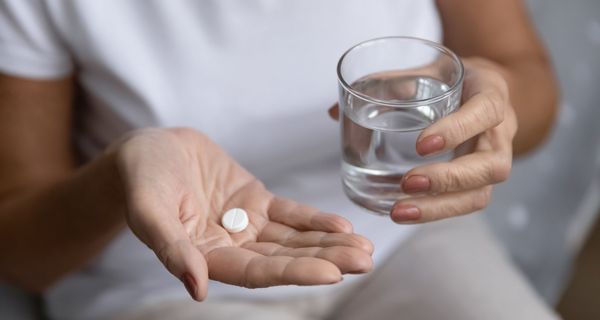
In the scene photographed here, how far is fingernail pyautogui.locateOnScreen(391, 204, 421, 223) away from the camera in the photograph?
2.30ft

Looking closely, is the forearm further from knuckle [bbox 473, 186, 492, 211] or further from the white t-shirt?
knuckle [bbox 473, 186, 492, 211]

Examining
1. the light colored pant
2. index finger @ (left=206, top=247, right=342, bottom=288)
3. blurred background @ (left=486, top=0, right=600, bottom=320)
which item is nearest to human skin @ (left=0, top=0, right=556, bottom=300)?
index finger @ (left=206, top=247, right=342, bottom=288)

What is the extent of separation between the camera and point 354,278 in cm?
104

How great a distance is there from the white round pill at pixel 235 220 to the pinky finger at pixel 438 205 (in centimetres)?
14

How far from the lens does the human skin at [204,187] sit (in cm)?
61

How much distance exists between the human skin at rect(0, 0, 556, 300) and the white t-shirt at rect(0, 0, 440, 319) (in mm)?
51

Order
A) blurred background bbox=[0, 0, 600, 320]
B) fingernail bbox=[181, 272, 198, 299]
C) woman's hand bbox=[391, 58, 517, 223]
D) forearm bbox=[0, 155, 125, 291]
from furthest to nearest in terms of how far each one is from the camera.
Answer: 1. blurred background bbox=[0, 0, 600, 320]
2. forearm bbox=[0, 155, 125, 291]
3. woman's hand bbox=[391, 58, 517, 223]
4. fingernail bbox=[181, 272, 198, 299]

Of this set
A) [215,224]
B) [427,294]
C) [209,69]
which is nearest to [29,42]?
[209,69]

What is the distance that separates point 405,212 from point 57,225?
0.46 m

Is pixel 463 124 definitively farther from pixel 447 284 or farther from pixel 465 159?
pixel 447 284

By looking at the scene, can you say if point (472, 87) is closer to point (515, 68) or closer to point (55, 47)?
point (515, 68)

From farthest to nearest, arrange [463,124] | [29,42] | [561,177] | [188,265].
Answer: [561,177] < [29,42] < [463,124] < [188,265]

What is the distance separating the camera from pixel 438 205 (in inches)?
28.2

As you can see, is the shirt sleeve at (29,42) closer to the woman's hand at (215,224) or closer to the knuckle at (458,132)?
the woman's hand at (215,224)
